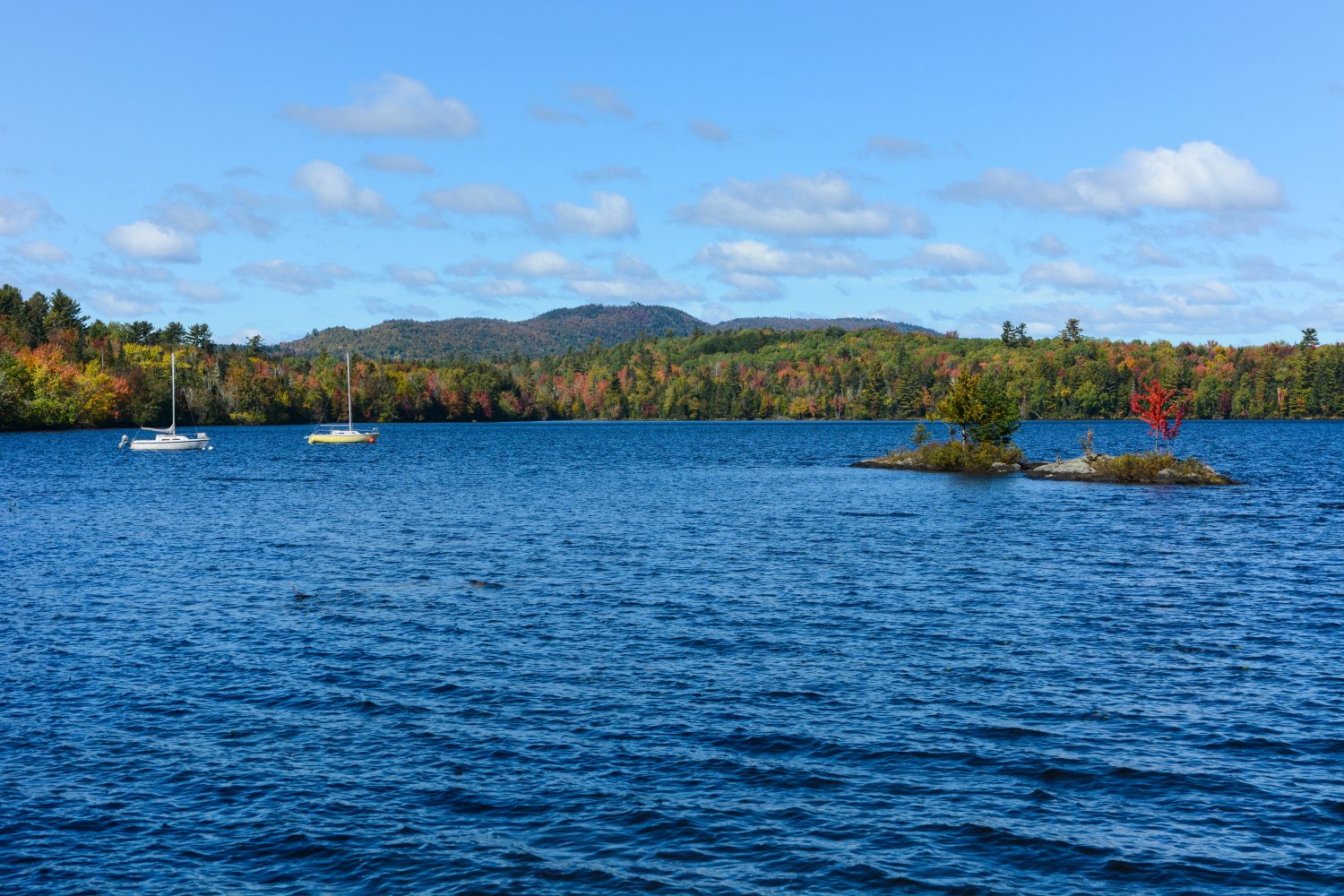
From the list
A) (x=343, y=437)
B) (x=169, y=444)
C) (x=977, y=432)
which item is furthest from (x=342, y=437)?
(x=977, y=432)

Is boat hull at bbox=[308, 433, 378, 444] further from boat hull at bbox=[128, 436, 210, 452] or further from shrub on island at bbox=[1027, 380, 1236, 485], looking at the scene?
shrub on island at bbox=[1027, 380, 1236, 485]

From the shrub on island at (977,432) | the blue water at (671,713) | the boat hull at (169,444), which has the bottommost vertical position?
the blue water at (671,713)

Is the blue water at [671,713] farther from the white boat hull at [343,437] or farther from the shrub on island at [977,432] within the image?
the white boat hull at [343,437]

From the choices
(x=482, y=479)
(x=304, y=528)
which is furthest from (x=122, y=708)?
(x=482, y=479)

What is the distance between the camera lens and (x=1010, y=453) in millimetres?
105750

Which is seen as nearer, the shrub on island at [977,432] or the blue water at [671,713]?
the blue water at [671,713]

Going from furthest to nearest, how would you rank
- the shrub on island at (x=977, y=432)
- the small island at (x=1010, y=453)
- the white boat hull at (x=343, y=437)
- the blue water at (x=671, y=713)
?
the white boat hull at (x=343, y=437)
the shrub on island at (x=977, y=432)
the small island at (x=1010, y=453)
the blue water at (x=671, y=713)

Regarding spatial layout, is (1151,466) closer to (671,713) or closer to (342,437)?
(671,713)

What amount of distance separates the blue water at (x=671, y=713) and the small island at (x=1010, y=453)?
3788cm

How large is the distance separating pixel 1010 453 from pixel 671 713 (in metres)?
87.8

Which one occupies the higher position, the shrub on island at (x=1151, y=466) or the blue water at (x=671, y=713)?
the shrub on island at (x=1151, y=466)

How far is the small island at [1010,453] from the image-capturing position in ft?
301

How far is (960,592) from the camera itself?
40.9 m

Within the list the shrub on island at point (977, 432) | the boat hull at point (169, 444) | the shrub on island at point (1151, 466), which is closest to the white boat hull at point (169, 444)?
the boat hull at point (169, 444)
